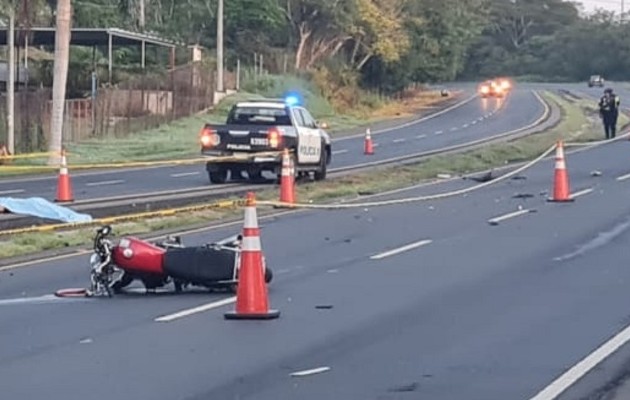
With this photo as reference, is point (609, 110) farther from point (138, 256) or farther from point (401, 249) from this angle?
point (138, 256)

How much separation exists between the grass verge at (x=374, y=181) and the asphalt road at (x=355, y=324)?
145 cm

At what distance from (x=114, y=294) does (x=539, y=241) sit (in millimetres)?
7174

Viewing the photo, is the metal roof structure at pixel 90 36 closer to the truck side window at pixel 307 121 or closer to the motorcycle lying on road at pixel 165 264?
the truck side window at pixel 307 121

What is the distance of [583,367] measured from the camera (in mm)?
11164

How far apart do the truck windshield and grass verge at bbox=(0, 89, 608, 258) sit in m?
1.72

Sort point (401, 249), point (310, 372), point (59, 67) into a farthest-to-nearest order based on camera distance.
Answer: point (59, 67) < point (401, 249) < point (310, 372)

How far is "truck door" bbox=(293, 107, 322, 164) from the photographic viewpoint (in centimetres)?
3406

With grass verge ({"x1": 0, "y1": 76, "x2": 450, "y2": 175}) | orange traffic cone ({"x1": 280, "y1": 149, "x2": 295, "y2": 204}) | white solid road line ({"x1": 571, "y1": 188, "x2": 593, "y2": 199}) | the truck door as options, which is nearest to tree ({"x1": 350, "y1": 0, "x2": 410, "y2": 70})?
grass verge ({"x1": 0, "y1": 76, "x2": 450, "y2": 175})

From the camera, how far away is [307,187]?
106 feet

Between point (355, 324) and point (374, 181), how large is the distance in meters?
21.0

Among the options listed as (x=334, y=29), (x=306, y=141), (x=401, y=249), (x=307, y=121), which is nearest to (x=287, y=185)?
(x=306, y=141)

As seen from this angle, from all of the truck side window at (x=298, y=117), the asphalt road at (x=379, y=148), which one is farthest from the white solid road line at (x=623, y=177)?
the asphalt road at (x=379, y=148)

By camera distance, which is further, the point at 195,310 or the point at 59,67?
the point at 59,67

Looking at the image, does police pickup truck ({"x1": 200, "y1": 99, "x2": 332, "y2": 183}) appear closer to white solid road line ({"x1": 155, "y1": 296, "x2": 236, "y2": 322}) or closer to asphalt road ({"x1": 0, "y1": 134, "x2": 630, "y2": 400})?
asphalt road ({"x1": 0, "y1": 134, "x2": 630, "y2": 400})
